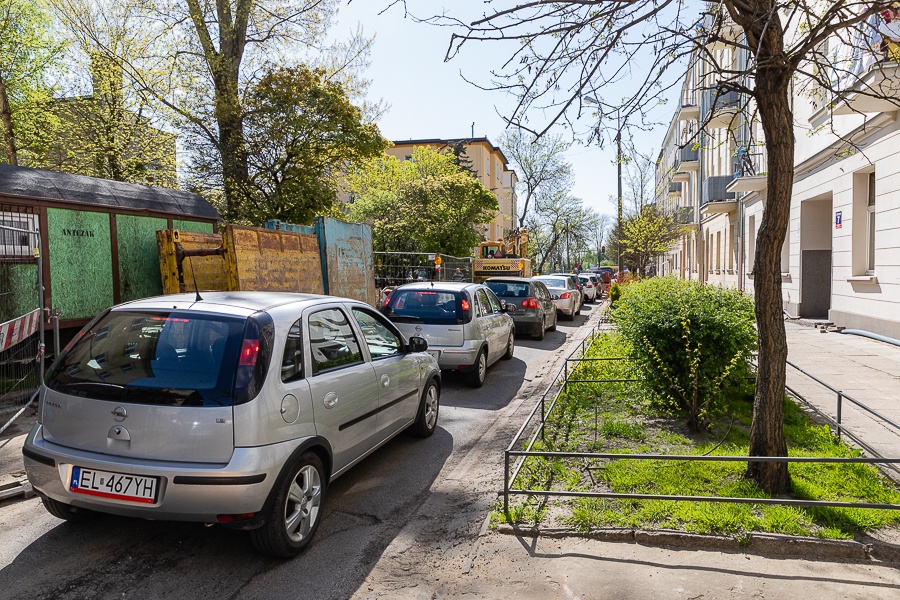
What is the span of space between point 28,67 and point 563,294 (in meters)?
19.4

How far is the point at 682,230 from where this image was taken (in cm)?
3397

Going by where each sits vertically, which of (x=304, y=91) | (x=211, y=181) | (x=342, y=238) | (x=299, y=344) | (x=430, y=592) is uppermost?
(x=304, y=91)

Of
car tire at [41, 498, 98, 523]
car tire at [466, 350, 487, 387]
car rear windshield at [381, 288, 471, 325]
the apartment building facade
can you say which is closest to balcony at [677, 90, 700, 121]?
the apartment building facade

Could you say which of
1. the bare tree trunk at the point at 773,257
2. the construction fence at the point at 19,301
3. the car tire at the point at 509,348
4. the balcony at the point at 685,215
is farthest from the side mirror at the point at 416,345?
the balcony at the point at 685,215

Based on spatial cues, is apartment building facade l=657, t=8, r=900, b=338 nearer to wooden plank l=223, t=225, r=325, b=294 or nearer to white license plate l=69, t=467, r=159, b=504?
white license plate l=69, t=467, r=159, b=504

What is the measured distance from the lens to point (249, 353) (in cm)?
340

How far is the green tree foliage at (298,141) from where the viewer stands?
52.6ft

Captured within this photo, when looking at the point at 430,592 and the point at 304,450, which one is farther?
the point at 304,450

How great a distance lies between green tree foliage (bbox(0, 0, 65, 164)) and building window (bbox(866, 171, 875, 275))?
22.7 m

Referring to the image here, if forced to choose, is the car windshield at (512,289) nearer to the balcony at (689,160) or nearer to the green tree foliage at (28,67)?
the green tree foliage at (28,67)

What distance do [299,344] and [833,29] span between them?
4.02 m

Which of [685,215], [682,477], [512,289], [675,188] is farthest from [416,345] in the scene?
[675,188]

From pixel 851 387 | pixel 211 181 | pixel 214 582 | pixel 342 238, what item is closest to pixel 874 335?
pixel 851 387

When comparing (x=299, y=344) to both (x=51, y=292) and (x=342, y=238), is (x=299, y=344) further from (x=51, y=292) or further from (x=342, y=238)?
(x=342, y=238)
